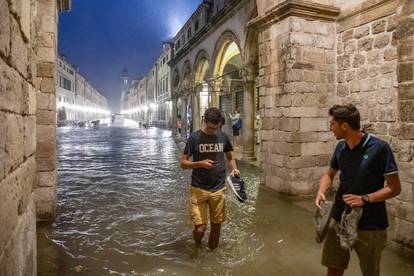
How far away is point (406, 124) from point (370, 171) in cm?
222

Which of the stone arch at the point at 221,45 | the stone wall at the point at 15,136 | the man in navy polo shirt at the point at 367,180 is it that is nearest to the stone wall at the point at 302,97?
the man in navy polo shirt at the point at 367,180

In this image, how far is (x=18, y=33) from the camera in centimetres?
221

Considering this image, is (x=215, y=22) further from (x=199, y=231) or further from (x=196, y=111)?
(x=199, y=231)

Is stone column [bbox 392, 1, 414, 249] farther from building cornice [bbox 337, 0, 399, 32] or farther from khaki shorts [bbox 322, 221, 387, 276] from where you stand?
khaki shorts [bbox 322, 221, 387, 276]

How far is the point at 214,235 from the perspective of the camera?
4.32 m

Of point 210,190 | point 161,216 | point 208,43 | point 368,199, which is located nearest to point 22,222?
point 210,190

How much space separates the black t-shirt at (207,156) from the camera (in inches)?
161

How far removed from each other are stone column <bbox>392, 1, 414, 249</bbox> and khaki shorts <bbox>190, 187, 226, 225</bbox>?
2.38 m

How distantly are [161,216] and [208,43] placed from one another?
47.1 ft

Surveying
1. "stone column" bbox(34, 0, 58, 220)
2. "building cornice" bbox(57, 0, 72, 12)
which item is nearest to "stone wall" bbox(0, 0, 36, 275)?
"stone column" bbox(34, 0, 58, 220)

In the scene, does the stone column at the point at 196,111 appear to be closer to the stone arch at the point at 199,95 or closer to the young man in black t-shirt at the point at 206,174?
the stone arch at the point at 199,95

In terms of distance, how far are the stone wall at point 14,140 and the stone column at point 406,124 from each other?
429 centimetres

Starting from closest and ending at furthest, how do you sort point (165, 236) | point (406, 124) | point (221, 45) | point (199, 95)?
1. point (406, 124)
2. point (165, 236)
3. point (221, 45)
4. point (199, 95)

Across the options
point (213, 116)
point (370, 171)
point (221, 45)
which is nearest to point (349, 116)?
point (370, 171)
